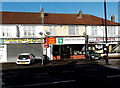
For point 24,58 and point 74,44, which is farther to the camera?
point 74,44

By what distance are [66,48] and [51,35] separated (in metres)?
3.54

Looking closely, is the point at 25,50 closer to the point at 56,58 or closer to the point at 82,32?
the point at 56,58

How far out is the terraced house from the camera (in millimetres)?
25719

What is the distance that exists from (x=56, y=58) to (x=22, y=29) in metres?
7.44

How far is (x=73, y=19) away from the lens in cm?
2878

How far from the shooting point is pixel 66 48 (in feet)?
89.5

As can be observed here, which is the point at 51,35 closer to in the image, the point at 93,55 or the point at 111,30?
the point at 93,55

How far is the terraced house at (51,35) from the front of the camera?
25719 millimetres

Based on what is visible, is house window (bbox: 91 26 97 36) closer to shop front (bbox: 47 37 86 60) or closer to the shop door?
shop front (bbox: 47 37 86 60)

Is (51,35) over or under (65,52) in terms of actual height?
over

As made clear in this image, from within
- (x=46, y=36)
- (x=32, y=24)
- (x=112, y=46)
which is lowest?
(x=112, y=46)

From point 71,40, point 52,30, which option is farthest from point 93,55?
point 52,30

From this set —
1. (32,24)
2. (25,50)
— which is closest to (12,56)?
(25,50)

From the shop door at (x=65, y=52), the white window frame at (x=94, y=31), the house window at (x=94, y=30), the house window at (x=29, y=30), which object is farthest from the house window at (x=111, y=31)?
the house window at (x=29, y=30)
